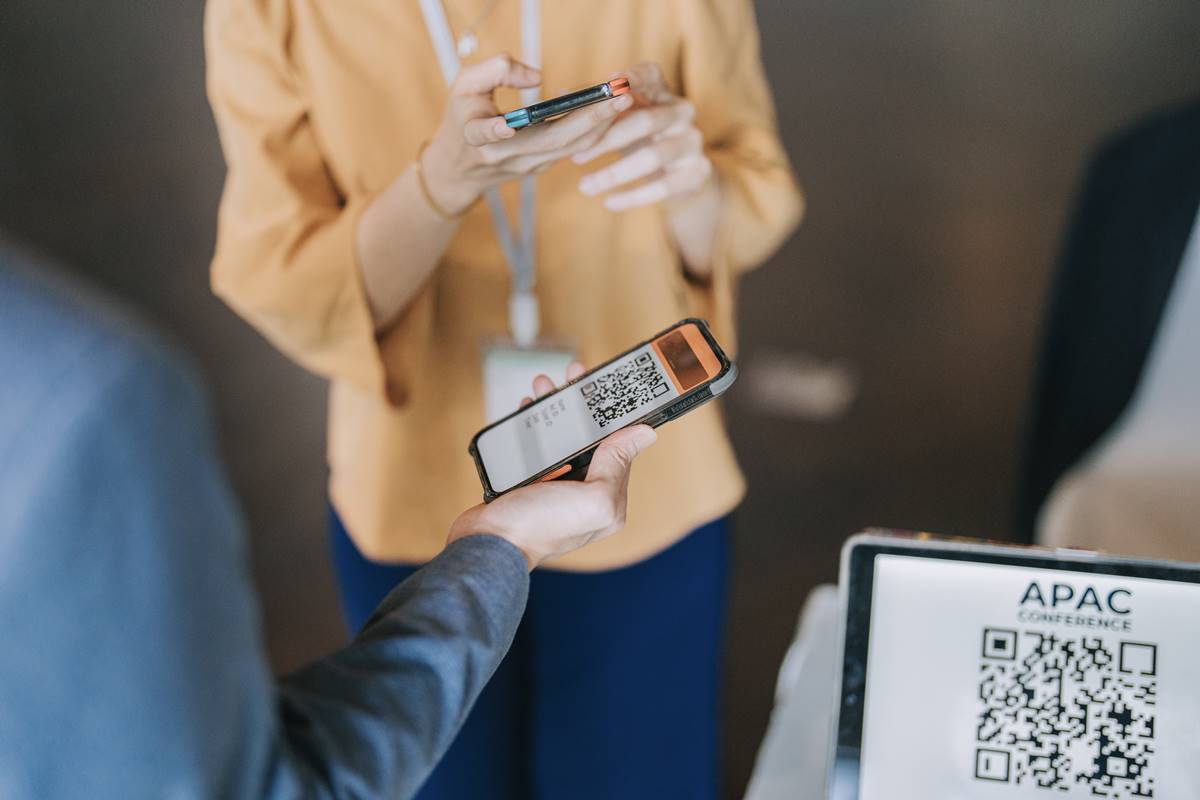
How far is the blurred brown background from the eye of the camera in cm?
52

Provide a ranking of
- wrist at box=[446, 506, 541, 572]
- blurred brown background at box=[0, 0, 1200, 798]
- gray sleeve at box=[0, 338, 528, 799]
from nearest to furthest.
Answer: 1. gray sleeve at box=[0, 338, 528, 799]
2. wrist at box=[446, 506, 541, 572]
3. blurred brown background at box=[0, 0, 1200, 798]

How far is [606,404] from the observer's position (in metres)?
0.49

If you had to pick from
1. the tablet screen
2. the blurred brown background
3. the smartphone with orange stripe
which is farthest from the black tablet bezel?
the blurred brown background

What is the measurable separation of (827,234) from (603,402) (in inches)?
16.5

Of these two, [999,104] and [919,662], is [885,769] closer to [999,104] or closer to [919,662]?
[919,662]

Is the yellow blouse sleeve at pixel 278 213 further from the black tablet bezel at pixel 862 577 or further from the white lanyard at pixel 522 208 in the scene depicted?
the black tablet bezel at pixel 862 577

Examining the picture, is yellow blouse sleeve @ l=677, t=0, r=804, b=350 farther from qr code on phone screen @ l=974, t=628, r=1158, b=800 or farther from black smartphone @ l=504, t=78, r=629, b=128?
qr code on phone screen @ l=974, t=628, r=1158, b=800

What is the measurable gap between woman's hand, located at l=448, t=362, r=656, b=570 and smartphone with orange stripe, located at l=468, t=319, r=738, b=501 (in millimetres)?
28

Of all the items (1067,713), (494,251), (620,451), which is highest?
(494,251)

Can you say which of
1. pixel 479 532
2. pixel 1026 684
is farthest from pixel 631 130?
pixel 1026 684

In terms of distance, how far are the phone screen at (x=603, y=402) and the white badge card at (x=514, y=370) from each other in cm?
9

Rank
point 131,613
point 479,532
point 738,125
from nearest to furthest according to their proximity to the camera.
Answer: point 131,613 < point 479,532 < point 738,125

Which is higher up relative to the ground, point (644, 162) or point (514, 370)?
point (644, 162)

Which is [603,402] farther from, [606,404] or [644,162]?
[644,162]
